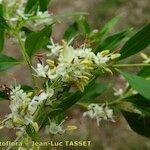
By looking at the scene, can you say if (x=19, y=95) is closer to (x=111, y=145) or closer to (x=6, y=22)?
(x=6, y=22)

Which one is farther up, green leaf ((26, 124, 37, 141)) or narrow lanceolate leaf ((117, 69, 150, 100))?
narrow lanceolate leaf ((117, 69, 150, 100))

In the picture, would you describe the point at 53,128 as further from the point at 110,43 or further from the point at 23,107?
the point at 110,43

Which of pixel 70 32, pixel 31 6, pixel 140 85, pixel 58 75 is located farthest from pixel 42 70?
pixel 70 32

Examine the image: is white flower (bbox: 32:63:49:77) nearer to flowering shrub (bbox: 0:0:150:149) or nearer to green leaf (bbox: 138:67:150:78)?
flowering shrub (bbox: 0:0:150:149)

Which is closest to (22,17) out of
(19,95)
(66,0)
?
(19,95)

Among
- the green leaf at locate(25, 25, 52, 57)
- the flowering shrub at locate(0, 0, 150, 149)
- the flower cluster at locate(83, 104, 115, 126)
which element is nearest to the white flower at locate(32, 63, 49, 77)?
the flowering shrub at locate(0, 0, 150, 149)

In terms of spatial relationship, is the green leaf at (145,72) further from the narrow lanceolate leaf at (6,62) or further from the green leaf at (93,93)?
the narrow lanceolate leaf at (6,62)
